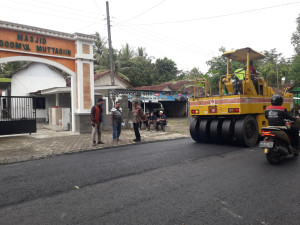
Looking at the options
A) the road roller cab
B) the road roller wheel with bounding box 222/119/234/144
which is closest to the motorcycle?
the road roller cab

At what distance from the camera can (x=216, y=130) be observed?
837 centimetres

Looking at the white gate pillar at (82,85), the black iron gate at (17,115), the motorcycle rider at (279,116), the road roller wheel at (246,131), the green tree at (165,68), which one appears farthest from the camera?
the green tree at (165,68)

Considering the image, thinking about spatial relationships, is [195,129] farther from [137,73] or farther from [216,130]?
[137,73]

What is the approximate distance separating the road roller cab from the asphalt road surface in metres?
1.72

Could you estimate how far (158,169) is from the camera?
5383 millimetres

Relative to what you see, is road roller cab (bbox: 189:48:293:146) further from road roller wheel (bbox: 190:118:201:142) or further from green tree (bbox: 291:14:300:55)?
green tree (bbox: 291:14:300:55)

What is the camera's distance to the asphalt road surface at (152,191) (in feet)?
10.2

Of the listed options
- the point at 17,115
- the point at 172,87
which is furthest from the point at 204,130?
the point at 172,87

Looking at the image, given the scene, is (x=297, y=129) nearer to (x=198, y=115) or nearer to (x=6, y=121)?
(x=198, y=115)

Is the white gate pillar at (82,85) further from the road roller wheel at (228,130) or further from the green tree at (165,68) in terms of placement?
the green tree at (165,68)

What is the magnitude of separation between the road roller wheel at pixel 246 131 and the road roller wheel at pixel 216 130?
0.65 meters

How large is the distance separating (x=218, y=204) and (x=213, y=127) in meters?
5.24

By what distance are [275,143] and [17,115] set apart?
10.4 metres

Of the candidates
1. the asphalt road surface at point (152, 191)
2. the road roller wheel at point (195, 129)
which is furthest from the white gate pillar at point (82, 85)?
the asphalt road surface at point (152, 191)
